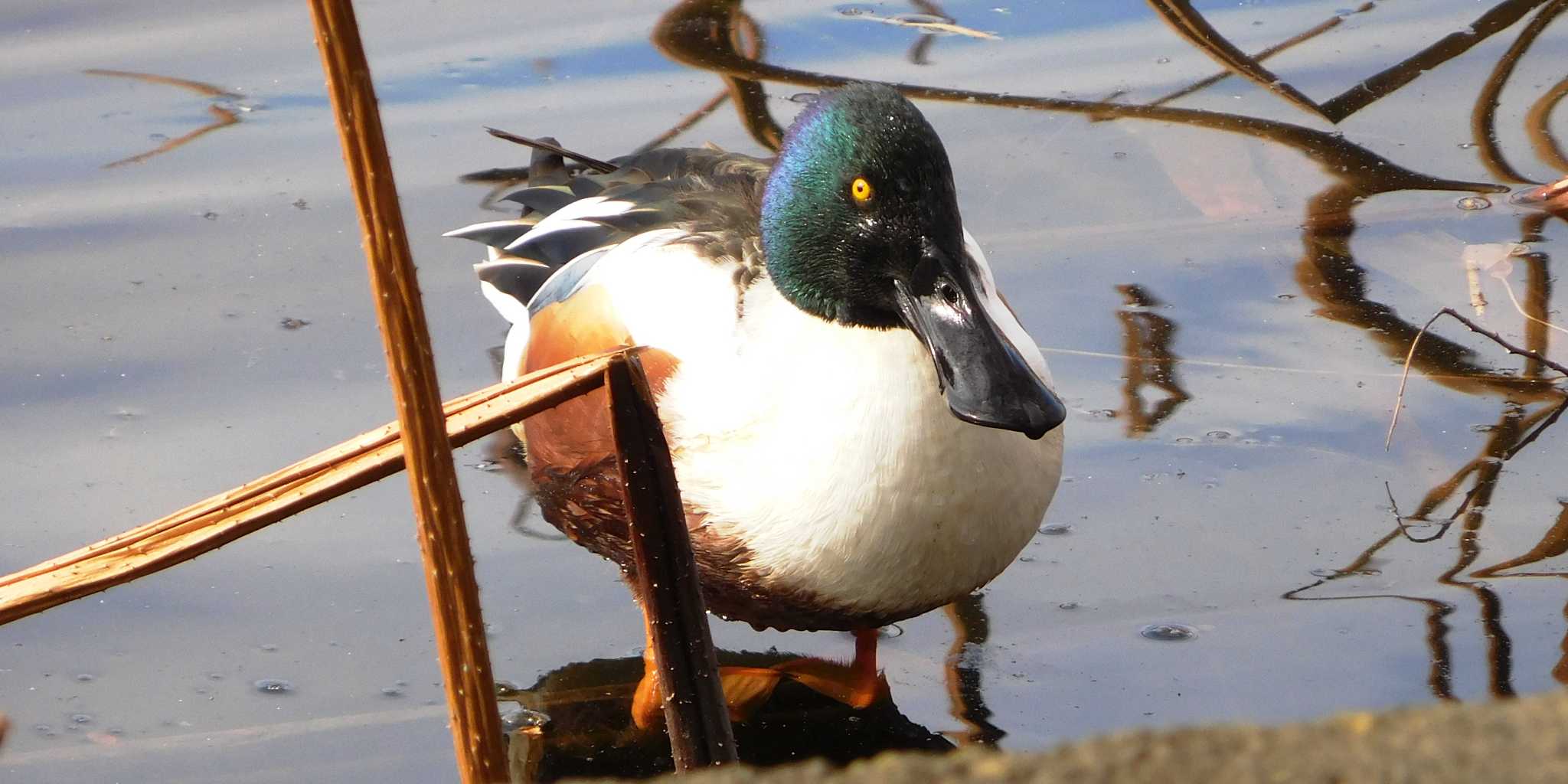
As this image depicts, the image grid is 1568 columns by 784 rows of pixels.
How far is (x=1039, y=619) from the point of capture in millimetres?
2709

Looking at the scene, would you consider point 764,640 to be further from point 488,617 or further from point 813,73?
point 813,73

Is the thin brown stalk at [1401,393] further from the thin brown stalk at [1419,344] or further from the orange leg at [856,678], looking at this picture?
the orange leg at [856,678]

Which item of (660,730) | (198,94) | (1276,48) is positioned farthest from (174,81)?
(1276,48)

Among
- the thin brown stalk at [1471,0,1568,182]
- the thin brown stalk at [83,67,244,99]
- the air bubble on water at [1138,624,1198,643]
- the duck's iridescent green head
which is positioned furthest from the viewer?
the thin brown stalk at [83,67,244,99]

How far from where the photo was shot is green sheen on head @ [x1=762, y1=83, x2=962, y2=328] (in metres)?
2.17

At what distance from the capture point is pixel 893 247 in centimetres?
222

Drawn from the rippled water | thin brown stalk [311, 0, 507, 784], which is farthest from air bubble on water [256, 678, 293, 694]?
thin brown stalk [311, 0, 507, 784]

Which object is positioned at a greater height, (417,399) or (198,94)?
(198,94)

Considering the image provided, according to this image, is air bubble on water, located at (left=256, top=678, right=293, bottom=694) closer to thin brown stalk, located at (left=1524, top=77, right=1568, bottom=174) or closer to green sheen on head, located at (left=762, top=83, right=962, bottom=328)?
green sheen on head, located at (left=762, top=83, right=962, bottom=328)

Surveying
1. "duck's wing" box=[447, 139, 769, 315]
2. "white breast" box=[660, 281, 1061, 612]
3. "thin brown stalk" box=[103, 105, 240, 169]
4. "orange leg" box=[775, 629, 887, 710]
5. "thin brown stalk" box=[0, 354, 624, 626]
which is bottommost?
"orange leg" box=[775, 629, 887, 710]

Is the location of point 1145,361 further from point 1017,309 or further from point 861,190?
point 861,190

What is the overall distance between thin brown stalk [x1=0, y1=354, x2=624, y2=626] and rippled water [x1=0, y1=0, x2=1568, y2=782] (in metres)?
1.27

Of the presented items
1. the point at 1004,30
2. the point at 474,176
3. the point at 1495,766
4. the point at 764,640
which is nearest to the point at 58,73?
the point at 474,176

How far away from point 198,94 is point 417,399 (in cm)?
401
